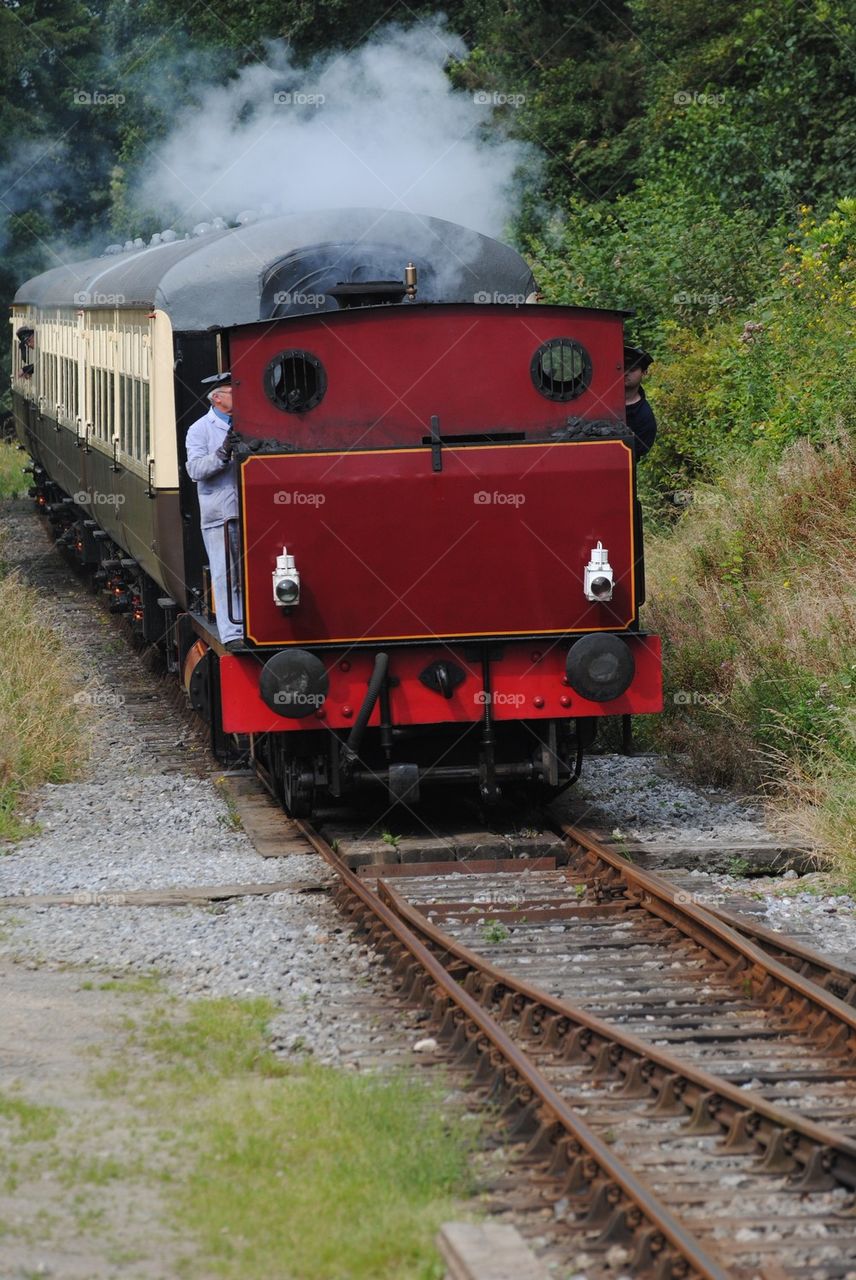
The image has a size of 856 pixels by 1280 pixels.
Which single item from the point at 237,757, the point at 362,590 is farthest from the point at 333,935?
the point at 237,757

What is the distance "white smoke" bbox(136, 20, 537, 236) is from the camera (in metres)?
17.5

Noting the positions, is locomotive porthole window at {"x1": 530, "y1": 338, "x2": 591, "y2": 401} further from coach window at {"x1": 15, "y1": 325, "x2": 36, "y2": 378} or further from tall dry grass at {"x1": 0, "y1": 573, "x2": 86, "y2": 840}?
coach window at {"x1": 15, "y1": 325, "x2": 36, "y2": 378}

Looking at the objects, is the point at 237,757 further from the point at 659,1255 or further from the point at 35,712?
the point at 659,1255

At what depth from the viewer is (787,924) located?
25.5ft

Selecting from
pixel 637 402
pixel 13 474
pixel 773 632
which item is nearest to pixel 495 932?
pixel 637 402

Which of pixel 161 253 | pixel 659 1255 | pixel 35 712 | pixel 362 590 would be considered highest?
pixel 161 253

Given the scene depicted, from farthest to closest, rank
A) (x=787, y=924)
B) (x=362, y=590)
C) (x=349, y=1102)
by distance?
1. (x=362, y=590)
2. (x=787, y=924)
3. (x=349, y=1102)

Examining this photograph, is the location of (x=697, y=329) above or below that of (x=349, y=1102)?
above

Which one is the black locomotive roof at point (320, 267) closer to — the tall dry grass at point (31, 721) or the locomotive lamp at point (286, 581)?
the locomotive lamp at point (286, 581)

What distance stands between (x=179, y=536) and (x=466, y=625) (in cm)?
283

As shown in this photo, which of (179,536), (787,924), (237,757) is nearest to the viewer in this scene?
(787,924)

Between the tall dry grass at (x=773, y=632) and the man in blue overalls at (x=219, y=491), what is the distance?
10.3ft

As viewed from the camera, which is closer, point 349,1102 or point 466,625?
point 349,1102

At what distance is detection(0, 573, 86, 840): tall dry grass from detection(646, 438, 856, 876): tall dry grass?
13.0ft
